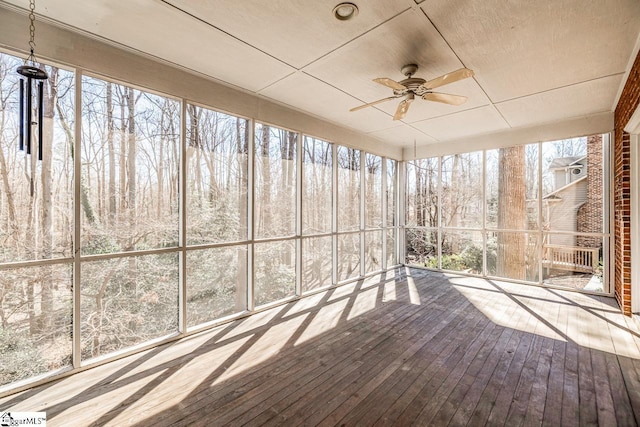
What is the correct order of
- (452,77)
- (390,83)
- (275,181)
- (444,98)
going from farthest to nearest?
1. (275,181)
2. (444,98)
3. (390,83)
4. (452,77)

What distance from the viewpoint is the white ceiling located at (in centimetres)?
228

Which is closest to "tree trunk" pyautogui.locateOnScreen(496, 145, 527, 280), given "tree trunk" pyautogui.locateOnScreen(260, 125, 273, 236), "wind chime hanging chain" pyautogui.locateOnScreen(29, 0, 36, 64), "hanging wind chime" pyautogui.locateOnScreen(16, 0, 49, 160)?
"tree trunk" pyautogui.locateOnScreen(260, 125, 273, 236)

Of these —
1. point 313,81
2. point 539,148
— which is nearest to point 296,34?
point 313,81

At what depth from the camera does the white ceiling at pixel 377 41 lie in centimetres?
228

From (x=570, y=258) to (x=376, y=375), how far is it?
15.9 feet

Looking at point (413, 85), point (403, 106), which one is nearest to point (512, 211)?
point (403, 106)

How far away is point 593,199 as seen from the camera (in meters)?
5.02

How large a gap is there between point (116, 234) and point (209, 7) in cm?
229

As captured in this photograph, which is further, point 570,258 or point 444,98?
point 570,258

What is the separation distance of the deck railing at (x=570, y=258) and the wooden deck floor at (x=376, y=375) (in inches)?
50.2

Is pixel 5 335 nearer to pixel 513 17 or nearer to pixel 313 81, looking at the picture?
pixel 313 81

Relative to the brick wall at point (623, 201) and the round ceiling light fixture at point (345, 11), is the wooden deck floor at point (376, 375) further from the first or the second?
the round ceiling light fixture at point (345, 11)

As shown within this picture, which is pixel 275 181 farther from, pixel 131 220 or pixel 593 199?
pixel 593 199

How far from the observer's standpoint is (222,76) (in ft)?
11.4
